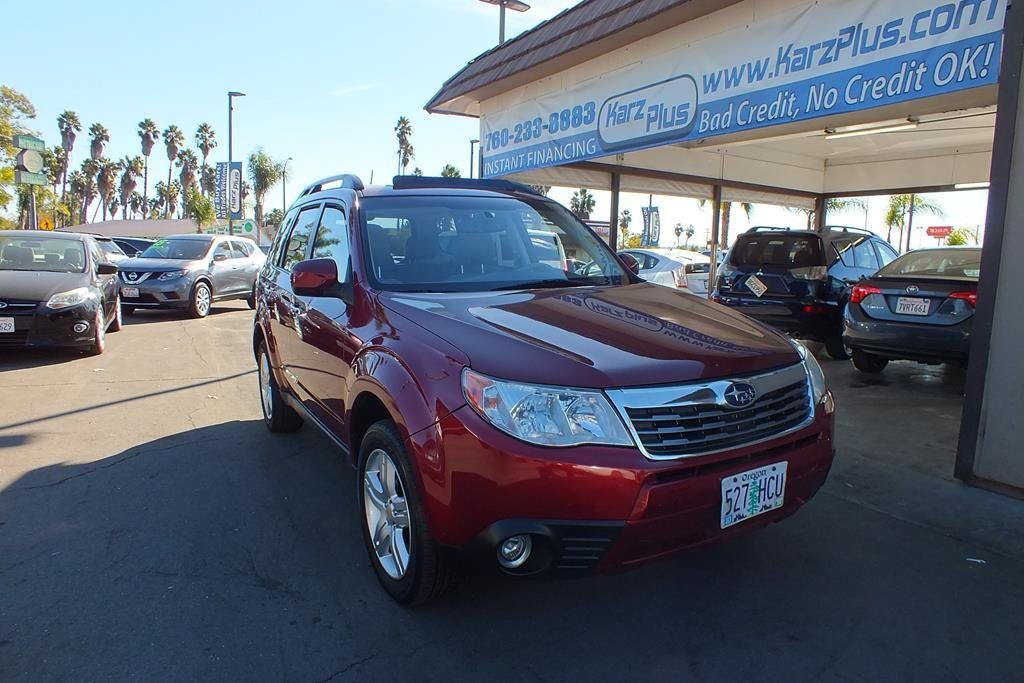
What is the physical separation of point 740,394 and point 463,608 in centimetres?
142

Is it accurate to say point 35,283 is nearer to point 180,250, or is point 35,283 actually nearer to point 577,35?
point 180,250

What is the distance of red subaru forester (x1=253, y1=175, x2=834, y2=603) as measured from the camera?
212 centimetres

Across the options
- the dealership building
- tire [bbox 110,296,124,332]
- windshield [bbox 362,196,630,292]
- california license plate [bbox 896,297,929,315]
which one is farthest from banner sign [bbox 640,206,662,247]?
windshield [bbox 362,196,630,292]

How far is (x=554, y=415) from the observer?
213cm

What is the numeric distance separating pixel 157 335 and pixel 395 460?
909 cm

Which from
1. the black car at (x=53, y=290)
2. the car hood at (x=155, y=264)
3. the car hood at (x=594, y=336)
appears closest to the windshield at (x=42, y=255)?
the black car at (x=53, y=290)

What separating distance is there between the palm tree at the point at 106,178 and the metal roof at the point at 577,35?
82.1m

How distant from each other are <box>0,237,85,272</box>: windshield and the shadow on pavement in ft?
18.2

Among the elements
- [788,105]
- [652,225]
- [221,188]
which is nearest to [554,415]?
[788,105]

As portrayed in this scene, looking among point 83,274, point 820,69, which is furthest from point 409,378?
point 83,274

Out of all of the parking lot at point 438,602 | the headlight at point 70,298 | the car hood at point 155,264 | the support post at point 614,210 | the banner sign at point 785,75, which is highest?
the banner sign at point 785,75

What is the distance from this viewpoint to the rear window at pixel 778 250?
797cm

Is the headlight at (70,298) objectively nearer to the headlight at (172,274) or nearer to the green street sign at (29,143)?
the headlight at (172,274)

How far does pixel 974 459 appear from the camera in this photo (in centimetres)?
388
